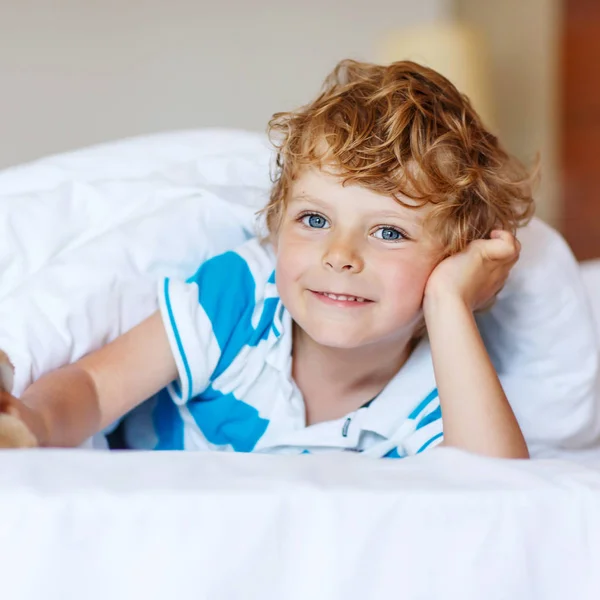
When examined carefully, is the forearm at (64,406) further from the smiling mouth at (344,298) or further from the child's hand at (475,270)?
the child's hand at (475,270)

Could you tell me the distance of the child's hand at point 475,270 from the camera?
3.21 ft

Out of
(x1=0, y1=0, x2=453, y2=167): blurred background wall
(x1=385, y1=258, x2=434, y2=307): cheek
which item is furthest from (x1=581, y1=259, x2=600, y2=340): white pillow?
(x1=0, y1=0, x2=453, y2=167): blurred background wall

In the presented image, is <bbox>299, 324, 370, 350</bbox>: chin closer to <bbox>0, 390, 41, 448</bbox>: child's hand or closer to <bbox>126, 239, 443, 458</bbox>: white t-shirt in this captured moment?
<bbox>126, 239, 443, 458</bbox>: white t-shirt

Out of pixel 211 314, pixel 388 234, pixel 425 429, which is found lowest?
pixel 425 429

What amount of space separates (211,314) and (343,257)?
19cm

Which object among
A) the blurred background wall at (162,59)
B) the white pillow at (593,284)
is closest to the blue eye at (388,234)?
the white pillow at (593,284)

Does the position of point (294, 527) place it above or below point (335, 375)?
above

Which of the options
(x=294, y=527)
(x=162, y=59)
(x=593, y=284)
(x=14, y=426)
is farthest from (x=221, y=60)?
(x=294, y=527)

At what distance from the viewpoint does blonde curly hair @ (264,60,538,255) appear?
3.12 ft

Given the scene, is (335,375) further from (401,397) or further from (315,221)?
(315,221)

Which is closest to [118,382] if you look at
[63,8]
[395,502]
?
[395,502]

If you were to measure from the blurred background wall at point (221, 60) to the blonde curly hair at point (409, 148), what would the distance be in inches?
64.3

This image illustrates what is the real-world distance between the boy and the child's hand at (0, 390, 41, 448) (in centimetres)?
11

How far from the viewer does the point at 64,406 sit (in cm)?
87
